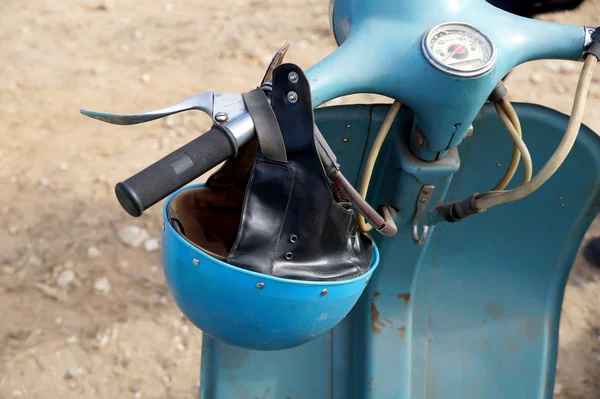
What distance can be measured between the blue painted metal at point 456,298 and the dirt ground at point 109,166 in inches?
18.6

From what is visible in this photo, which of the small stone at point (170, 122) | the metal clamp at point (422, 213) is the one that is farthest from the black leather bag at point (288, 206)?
the small stone at point (170, 122)

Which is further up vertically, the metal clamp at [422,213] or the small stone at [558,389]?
the metal clamp at [422,213]

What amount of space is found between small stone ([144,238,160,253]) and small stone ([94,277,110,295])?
0.16 m

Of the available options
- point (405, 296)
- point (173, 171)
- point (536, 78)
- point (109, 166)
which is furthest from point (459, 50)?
point (536, 78)

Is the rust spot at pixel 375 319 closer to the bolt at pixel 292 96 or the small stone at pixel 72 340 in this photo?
the bolt at pixel 292 96

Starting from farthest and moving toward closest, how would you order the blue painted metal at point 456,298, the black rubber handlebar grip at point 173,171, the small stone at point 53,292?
1. the small stone at point 53,292
2. the blue painted metal at point 456,298
3. the black rubber handlebar grip at point 173,171

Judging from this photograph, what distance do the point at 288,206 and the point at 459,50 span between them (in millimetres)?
293

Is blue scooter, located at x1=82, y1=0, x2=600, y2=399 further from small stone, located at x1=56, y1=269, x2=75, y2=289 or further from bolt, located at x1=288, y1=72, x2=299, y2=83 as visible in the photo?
small stone, located at x1=56, y1=269, x2=75, y2=289

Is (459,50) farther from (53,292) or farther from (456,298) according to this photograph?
(53,292)

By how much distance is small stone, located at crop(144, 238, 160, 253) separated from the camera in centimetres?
194

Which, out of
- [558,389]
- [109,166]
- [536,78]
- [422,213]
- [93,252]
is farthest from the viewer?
[536,78]

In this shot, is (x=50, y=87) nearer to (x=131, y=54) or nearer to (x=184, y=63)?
(x=131, y=54)

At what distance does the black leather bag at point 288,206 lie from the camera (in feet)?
2.34

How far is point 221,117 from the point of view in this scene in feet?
2.32
